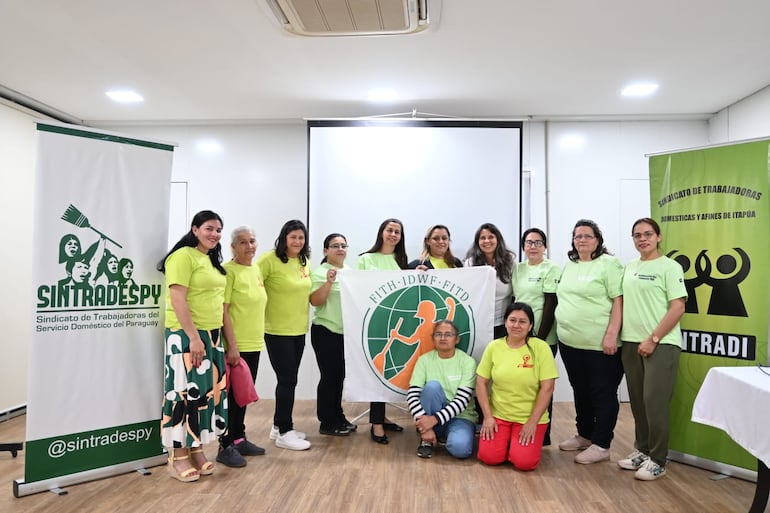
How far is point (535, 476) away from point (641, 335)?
1.05 meters

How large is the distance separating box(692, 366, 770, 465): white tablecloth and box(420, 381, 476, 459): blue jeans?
1.33m

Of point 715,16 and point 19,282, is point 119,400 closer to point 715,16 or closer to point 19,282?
point 19,282

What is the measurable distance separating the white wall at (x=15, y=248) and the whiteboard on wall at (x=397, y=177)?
2452 millimetres

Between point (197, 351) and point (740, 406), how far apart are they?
106 inches

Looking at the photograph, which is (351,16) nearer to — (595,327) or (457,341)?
(457,341)

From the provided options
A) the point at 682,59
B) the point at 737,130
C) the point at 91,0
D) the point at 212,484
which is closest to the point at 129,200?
the point at 91,0

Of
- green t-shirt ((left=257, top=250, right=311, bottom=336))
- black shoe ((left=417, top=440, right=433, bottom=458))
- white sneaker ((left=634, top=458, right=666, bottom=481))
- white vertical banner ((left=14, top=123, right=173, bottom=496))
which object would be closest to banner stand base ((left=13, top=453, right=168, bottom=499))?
white vertical banner ((left=14, top=123, right=173, bottom=496))

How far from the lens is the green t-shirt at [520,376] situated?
132 inches

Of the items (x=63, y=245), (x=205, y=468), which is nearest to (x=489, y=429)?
(x=205, y=468)

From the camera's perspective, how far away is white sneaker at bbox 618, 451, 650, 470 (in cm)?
333

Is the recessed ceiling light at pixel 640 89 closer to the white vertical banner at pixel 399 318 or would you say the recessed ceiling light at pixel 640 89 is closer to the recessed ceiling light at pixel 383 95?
the recessed ceiling light at pixel 383 95

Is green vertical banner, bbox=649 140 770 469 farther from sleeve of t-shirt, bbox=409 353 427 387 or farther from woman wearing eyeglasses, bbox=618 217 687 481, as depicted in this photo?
sleeve of t-shirt, bbox=409 353 427 387

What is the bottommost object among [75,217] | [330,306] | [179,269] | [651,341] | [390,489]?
[390,489]

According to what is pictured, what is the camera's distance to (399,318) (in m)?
3.79
